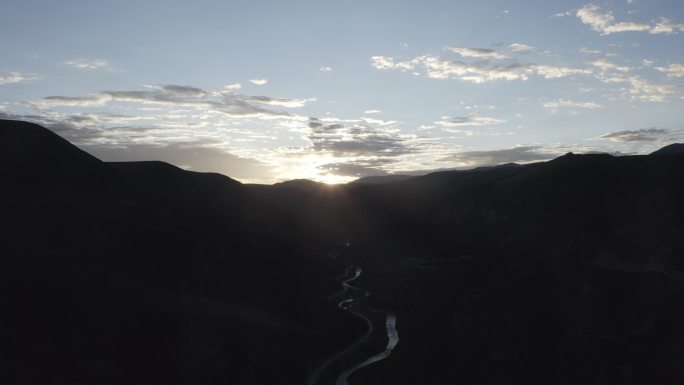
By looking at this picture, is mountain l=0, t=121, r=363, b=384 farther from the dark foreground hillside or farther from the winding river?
the winding river

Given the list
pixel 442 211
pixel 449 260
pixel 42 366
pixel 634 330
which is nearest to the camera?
pixel 42 366

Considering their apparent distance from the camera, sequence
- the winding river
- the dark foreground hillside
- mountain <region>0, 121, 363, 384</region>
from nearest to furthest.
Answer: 1. mountain <region>0, 121, 363, 384</region>
2. the dark foreground hillside
3. the winding river

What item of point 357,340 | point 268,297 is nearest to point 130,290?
point 268,297

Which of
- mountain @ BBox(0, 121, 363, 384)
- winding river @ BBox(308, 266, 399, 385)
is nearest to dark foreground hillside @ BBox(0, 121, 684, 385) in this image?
mountain @ BBox(0, 121, 363, 384)

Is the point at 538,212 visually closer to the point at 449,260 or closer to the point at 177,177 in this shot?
the point at 449,260

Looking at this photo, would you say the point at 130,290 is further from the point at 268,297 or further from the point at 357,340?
the point at 357,340

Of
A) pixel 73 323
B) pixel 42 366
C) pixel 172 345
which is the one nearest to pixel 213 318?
pixel 172 345
